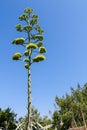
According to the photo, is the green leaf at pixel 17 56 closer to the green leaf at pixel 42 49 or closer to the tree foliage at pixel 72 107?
the green leaf at pixel 42 49

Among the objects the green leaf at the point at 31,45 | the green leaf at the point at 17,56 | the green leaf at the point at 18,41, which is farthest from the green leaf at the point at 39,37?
the green leaf at the point at 17,56

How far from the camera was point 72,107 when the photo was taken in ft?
210

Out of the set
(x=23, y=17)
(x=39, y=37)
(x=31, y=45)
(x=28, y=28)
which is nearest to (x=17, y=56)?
(x=31, y=45)

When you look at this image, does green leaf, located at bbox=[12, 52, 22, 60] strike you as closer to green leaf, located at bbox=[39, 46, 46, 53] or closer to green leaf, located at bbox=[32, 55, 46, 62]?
green leaf, located at bbox=[32, 55, 46, 62]

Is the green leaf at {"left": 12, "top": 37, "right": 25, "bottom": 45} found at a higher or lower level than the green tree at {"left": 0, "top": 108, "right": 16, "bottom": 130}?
lower

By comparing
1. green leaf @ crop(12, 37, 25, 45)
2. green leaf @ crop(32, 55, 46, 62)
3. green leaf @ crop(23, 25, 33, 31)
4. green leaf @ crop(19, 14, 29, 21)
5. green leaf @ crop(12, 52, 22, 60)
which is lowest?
green leaf @ crop(32, 55, 46, 62)

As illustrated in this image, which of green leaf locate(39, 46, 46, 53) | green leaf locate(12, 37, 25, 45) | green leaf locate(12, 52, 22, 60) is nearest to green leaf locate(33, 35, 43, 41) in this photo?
green leaf locate(39, 46, 46, 53)

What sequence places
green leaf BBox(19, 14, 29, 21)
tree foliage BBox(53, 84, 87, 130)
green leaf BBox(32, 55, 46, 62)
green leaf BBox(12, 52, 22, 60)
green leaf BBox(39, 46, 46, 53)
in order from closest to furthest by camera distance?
1. green leaf BBox(32, 55, 46, 62)
2. green leaf BBox(12, 52, 22, 60)
3. green leaf BBox(39, 46, 46, 53)
4. green leaf BBox(19, 14, 29, 21)
5. tree foliage BBox(53, 84, 87, 130)

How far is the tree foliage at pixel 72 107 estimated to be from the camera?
2421 inches

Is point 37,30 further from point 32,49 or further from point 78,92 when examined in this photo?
point 78,92

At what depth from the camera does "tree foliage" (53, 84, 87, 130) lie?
61.5m

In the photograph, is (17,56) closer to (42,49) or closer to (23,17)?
(42,49)

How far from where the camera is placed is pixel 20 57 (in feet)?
49.4

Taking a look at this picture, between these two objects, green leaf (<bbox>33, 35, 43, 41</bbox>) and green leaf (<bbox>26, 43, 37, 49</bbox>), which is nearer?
green leaf (<bbox>26, 43, 37, 49</bbox>)
